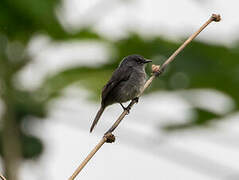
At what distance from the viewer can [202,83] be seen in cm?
666

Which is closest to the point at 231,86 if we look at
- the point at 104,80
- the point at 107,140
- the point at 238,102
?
the point at 238,102

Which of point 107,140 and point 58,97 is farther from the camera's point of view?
point 58,97

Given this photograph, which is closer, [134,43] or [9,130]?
[9,130]

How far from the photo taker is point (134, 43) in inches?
285

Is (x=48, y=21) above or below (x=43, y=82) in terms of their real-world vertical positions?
above

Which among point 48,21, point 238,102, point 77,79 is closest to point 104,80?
point 77,79

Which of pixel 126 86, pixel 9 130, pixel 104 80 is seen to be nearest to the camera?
pixel 126 86

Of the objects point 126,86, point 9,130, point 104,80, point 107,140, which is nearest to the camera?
point 107,140

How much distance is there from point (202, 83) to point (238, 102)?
14.9 inches

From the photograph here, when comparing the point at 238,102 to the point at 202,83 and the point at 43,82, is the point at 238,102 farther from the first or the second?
the point at 43,82

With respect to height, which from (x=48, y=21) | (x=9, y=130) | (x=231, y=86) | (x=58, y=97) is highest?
(x=231, y=86)

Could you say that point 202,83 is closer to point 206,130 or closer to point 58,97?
point 206,130

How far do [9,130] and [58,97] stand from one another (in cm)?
90

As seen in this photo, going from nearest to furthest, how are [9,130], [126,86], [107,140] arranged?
[107,140] → [126,86] → [9,130]
